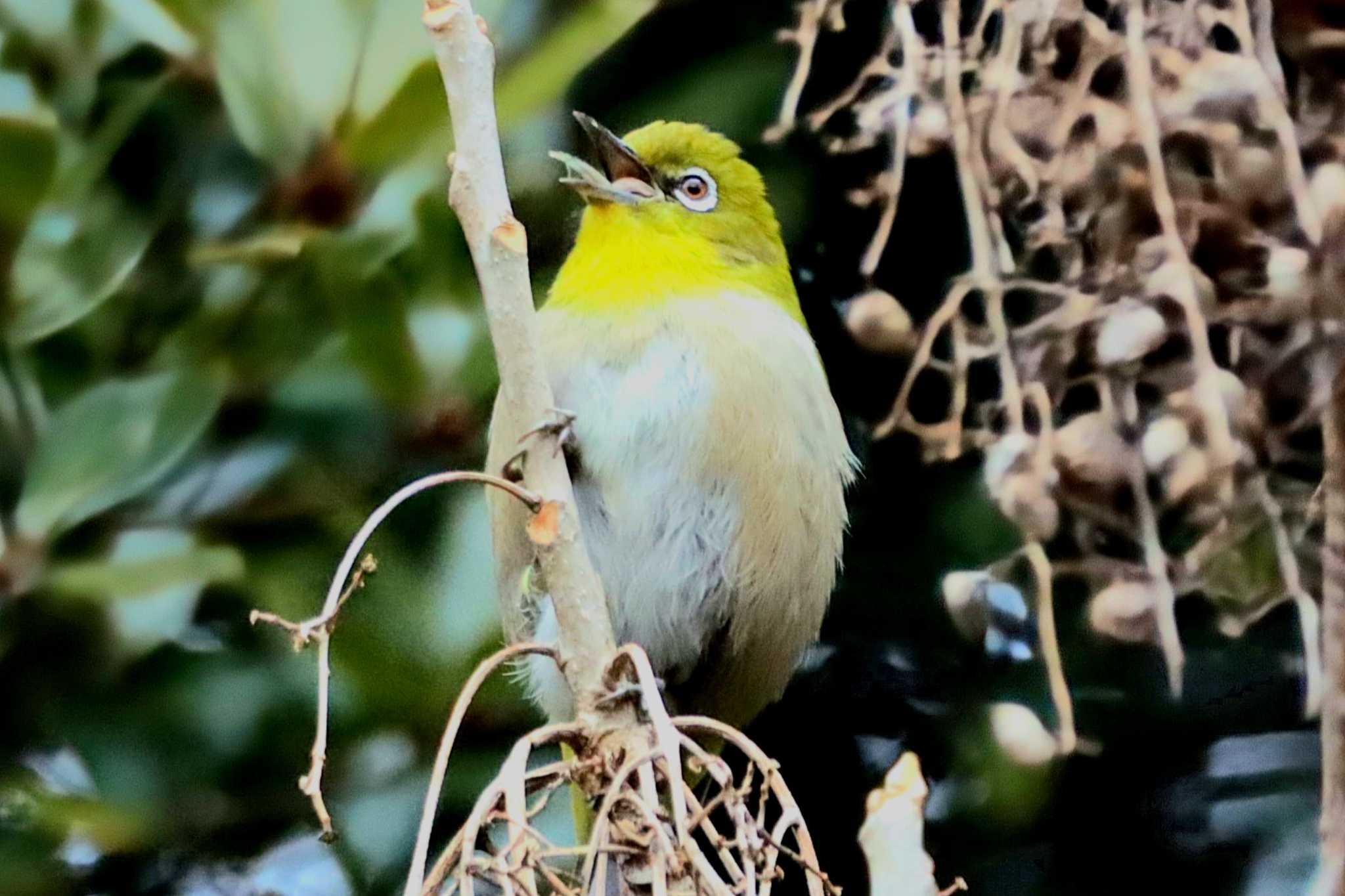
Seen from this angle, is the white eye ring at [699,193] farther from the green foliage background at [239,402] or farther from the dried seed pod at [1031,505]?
the dried seed pod at [1031,505]

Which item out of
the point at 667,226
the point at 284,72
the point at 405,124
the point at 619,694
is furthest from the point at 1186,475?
the point at 284,72

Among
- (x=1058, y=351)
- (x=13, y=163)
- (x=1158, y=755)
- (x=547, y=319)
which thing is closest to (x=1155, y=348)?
(x=1058, y=351)

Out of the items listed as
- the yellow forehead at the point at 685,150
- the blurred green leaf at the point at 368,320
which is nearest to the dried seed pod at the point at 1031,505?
the yellow forehead at the point at 685,150

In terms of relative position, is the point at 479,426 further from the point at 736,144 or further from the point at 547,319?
the point at 736,144

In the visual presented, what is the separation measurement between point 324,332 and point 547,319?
0.92 feet

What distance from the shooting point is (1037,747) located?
1.14m

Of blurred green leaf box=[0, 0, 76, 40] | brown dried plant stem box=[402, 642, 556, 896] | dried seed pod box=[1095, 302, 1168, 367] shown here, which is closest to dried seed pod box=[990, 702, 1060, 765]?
dried seed pod box=[1095, 302, 1168, 367]

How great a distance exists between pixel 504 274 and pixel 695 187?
1.28 ft

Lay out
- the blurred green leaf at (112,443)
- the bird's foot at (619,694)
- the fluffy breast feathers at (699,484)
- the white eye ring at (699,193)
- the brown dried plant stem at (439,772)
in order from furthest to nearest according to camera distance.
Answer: the blurred green leaf at (112,443), the white eye ring at (699,193), the fluffy breast feathers at (699,484), the bird's foot at (619,694), the brown dried plant stem at (439,772)

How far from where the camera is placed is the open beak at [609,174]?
978mm

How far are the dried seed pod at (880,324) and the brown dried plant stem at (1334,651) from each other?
34 centimetres

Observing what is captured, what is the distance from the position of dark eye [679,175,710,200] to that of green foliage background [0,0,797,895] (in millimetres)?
174

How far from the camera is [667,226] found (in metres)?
1.03

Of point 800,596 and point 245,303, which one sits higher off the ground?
point 245,303
